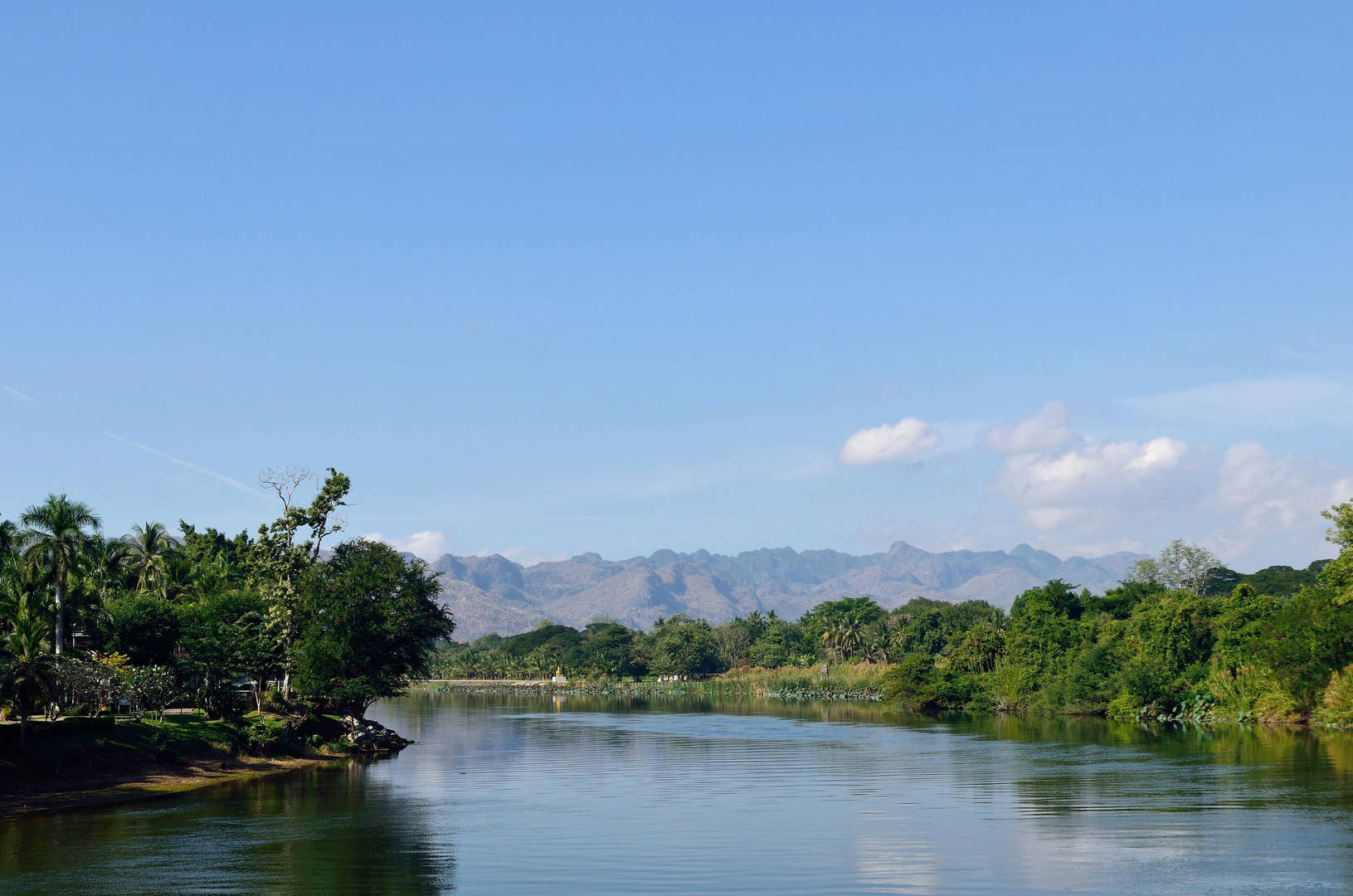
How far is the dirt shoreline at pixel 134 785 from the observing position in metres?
47.1

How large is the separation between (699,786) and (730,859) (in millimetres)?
22055

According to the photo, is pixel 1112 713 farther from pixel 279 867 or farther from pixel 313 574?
pixel 279 867

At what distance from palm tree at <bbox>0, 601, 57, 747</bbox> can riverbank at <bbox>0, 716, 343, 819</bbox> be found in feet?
4.27

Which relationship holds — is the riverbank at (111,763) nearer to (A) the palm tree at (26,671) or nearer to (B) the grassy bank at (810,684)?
(A) the palm tree at (26,671)

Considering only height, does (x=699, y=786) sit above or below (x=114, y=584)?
below

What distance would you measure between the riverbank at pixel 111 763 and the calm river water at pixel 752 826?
97.5 inches

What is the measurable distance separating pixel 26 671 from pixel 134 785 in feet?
24.9

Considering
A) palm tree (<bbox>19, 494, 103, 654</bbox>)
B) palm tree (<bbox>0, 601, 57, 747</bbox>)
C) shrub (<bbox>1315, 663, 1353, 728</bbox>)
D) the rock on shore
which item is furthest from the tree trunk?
shrub (<bbox>1315, 663, 1353, 728</bbox>)

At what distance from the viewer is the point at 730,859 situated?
35.9m

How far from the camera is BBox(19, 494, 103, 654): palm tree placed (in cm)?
7619

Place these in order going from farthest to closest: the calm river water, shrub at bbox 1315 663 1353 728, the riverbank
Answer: shrub at bbox 1315 663 1353 728 → the riverbank → the calm river water

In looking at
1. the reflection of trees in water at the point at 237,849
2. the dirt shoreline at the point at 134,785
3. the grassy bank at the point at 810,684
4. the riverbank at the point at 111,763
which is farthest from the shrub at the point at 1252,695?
the riverbank at the point at 111,763

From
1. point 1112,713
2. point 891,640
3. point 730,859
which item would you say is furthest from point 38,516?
point 891,640

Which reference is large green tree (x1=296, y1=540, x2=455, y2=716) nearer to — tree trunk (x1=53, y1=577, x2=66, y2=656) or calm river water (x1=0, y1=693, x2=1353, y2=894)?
calm river water (x1=0, y1=693, x2=1353, y2=894)
